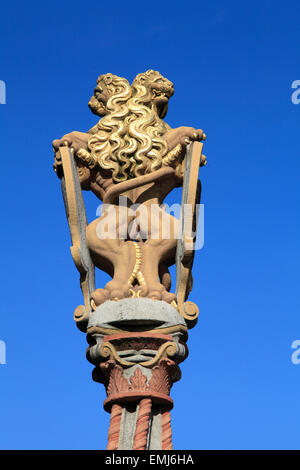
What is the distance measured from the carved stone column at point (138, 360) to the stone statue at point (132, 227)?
0.5 inches

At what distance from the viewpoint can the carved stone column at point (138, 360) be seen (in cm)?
984

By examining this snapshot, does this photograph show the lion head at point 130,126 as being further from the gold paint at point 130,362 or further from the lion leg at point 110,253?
the gold paint at point 130,362

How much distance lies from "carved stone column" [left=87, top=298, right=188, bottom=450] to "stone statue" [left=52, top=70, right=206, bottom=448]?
0.04ft

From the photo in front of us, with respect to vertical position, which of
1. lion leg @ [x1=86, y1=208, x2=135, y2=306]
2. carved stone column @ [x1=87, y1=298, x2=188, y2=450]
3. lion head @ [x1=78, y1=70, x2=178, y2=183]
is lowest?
carved stone column @ [x1=87, y1=298, x2=188, y2=450]

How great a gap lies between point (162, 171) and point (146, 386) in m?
2.51

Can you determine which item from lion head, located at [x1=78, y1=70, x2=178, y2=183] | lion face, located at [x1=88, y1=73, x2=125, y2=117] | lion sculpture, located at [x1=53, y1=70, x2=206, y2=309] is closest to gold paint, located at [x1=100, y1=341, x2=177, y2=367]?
lion sculpture, located at [x1=53, y1=70, x2=206, y2=309]

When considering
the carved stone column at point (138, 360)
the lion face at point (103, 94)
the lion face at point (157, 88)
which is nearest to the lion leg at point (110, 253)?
the carved stone column at point (138, 360)

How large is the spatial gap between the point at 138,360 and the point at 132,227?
1.62m

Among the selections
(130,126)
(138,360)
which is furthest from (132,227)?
(138,360)

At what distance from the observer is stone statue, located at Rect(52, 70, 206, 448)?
1012cm

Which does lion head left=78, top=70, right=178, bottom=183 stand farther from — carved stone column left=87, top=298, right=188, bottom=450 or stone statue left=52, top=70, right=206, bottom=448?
carved stone column left=87, top=298, right=188, bottom=450

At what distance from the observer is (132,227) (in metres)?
10.9

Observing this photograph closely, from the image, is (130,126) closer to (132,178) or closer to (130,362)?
(132,178)
